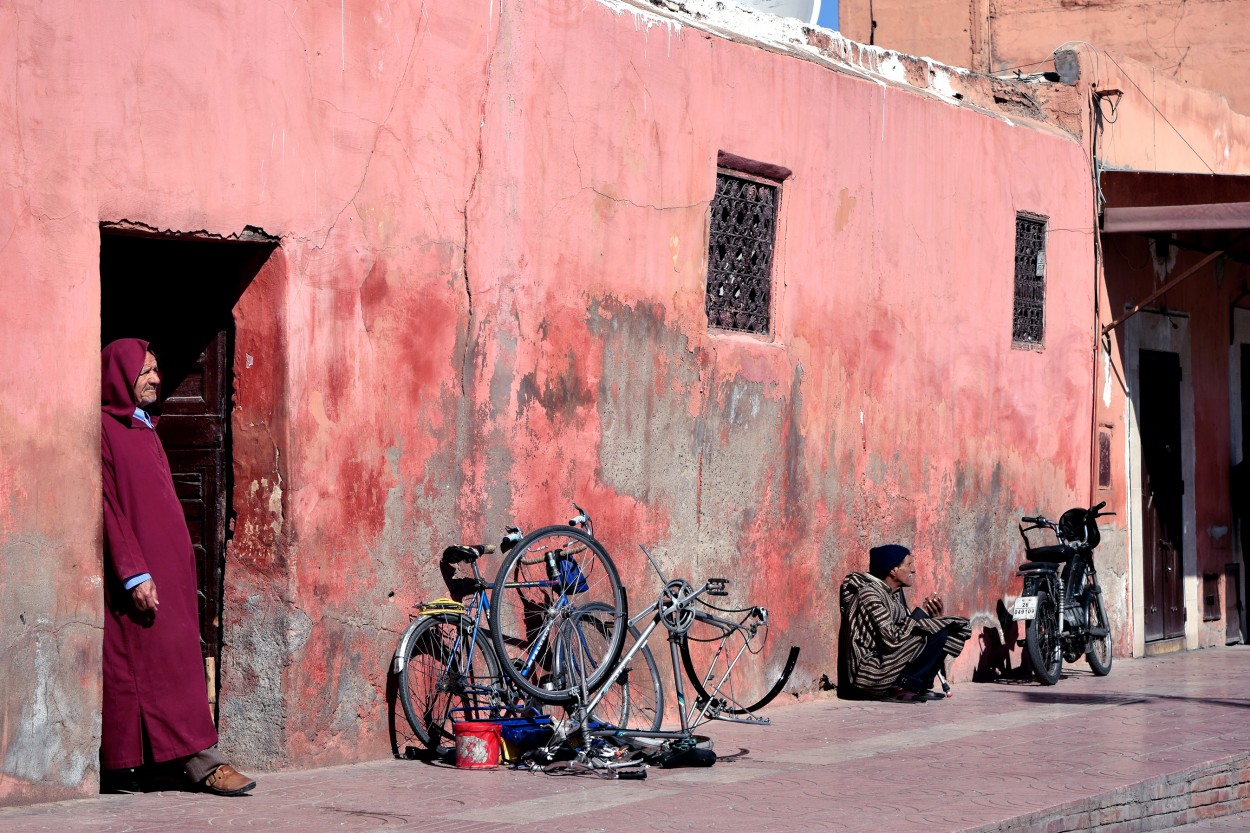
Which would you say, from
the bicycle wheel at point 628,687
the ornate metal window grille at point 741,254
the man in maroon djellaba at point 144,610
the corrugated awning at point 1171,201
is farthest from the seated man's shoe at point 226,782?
the corrugated awning at point 1171,201

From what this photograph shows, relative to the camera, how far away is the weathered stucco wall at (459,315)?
20.6 ft

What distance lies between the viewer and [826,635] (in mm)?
10312

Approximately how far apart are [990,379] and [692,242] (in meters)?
3.55

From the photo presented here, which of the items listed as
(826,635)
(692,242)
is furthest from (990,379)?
(692,242)

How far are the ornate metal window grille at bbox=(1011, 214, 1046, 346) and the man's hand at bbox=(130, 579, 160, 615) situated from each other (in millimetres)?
7629

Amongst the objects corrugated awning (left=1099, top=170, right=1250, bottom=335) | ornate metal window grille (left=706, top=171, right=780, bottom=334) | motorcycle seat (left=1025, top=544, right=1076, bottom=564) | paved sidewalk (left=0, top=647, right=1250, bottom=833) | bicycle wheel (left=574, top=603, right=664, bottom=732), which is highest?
corrugated awning (left=1099, top=170, right=1250, bottom=335)

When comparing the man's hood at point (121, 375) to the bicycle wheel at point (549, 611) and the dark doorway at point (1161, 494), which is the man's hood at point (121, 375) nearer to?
the bicycle wheel at point (549, 611)

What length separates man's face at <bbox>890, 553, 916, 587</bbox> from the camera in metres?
10.4

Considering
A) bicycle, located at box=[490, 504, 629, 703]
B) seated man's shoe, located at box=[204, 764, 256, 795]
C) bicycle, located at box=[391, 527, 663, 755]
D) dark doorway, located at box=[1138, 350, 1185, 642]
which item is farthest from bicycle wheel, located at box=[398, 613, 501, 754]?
dark doorway, located at box=[1138, 350, 1185, 642]

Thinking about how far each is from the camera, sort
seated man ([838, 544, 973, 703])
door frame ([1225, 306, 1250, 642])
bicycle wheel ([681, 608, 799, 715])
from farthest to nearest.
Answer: door frame ([1225, 306, 1250, 642])
seated man ([838, 544, 973, 703])
bicycle wheel ([681, 608, 799, 715])

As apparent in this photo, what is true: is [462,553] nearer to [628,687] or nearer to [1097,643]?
[628,687]

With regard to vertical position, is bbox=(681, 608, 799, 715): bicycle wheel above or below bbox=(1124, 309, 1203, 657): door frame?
below

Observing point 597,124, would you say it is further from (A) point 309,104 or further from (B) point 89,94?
(B) point 89,94

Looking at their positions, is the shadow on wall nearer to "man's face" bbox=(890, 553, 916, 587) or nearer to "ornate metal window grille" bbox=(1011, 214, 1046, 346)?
"man's face" bbox=(890, 553, 916, 587)
